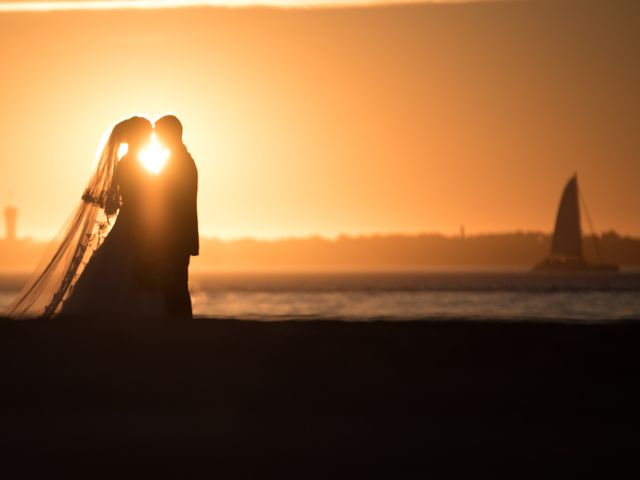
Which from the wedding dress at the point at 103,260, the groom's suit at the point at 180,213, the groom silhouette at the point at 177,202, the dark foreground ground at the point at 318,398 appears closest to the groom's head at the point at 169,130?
the groom silhouette at the point at 177,202

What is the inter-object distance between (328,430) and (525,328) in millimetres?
2377

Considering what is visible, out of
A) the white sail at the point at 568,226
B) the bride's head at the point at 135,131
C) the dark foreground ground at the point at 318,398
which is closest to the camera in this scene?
the dark foreground ground at the point at 318,398

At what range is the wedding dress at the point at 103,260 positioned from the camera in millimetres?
14227

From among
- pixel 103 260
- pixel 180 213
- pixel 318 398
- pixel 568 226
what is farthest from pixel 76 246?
pixel 568 226

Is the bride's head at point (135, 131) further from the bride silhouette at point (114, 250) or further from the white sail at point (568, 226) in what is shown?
the white sail at point (568, 226)

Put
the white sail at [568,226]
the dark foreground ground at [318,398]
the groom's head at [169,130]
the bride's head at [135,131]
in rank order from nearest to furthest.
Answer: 1. the dark foreground ground at [318,398]
2. the groom's head at [169,130]
3. the bride's head at [135,131]
4. the white sail at [568,226]

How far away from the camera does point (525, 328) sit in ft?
29.8

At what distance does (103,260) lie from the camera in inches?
577

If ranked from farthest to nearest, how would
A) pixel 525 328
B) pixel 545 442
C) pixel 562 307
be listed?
pixel 562 307 → pixel 525 328 → pixel 545 442

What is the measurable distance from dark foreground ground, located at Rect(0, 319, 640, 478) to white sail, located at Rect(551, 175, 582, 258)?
13139 cm

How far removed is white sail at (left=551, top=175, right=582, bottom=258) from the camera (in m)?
138

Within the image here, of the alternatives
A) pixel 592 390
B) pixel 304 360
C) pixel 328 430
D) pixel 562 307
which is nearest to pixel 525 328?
pixel 592 390

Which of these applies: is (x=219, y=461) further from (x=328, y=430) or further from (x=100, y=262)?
(x=100, y=262)

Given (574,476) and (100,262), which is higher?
(100,262)
